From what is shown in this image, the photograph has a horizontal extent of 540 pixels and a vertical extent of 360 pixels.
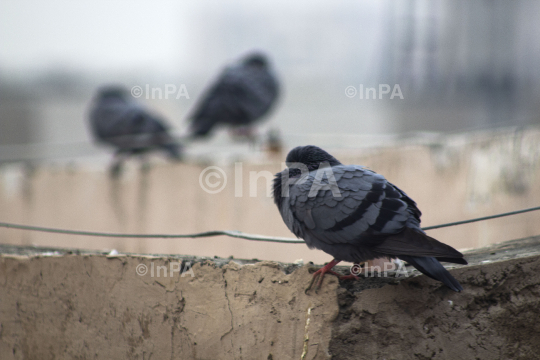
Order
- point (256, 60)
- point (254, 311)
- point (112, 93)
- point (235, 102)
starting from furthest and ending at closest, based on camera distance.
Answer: point (112, 93) < point (256, 60) < point (235, 102) < point (254, 311)

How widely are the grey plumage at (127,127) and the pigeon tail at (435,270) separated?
4.81 m

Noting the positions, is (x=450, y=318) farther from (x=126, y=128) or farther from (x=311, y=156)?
(x=126, y=128)

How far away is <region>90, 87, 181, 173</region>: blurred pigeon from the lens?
6398 millimetres

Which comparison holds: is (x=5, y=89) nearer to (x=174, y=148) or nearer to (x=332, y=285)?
(x=174, y=148)

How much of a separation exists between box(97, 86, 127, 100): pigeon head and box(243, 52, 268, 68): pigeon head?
2194 millimetres

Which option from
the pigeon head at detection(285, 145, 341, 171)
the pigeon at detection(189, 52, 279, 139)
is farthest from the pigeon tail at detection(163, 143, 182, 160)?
the pigeon head at detection(285, 145, 341, 171)

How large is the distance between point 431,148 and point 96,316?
469cm

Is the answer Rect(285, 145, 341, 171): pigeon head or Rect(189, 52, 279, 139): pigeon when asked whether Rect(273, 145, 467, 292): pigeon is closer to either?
Rect(285, 145, 341, 171): pigeon head

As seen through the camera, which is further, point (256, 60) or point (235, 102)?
point (256, 60)

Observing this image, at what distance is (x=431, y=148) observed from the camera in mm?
5871

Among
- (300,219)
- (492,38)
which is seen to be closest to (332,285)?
(300,219)

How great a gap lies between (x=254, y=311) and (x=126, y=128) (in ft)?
16.7

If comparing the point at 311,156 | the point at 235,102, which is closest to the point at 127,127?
the point at 235,102

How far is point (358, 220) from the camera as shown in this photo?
2.20 metres
